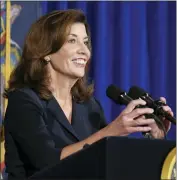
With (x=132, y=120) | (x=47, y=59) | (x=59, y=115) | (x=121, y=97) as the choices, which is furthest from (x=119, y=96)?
(x=47, y=59)

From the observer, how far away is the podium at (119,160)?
0.94 m

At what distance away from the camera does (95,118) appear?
5.54 ft

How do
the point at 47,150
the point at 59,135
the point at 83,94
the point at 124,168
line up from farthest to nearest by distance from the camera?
1. the point at 83,94
2. the point at 59,135
3. the point at 47,150
4. the point at 124,168

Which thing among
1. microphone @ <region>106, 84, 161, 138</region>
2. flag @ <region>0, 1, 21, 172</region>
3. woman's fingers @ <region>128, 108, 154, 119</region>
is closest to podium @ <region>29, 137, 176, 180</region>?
woman's fingers @ <region>128, 108, 154, 119</region>

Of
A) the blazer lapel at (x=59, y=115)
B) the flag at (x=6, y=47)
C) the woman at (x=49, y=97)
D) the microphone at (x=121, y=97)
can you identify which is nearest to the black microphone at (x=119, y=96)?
the microphone at (x=121, y=97)

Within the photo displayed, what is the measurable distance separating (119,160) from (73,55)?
0.72m

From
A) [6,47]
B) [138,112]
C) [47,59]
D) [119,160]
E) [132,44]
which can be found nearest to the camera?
[119,160]

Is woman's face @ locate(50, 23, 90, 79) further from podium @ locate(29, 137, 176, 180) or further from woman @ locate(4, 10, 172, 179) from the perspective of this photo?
podium @ locate(29, 137, 176, 180)

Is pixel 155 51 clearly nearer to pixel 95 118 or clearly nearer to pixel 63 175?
pixel 95 118

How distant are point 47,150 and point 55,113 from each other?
22cm

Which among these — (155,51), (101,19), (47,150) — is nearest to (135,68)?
(155,51)

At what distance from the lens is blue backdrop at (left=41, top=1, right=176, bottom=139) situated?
103 inches

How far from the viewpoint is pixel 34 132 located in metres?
1.39

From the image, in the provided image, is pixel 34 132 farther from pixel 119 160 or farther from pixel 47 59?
pixel 119 160
